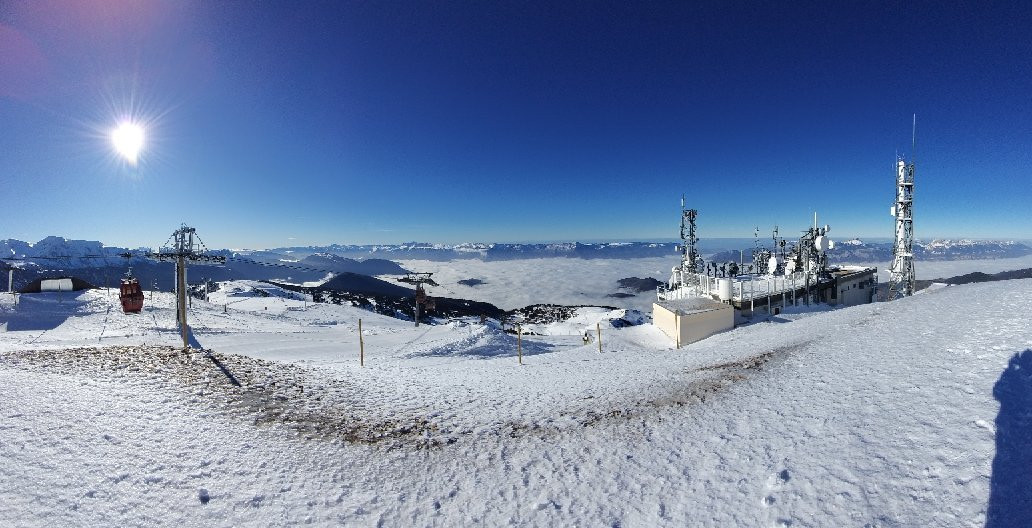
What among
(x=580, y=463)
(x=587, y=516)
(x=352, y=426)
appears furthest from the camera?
(x=352, y=426)

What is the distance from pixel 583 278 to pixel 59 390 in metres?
179

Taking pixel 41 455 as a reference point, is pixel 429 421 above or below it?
below

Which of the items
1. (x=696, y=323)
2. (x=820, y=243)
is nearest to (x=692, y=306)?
(x=696, y=323)

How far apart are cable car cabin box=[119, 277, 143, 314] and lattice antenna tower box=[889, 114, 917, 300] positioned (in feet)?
173

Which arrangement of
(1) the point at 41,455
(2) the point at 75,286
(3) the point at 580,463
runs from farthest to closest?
1. (2) the point at 75,286
2. (3) the point at 580,463
3. (1) the point at 41,455

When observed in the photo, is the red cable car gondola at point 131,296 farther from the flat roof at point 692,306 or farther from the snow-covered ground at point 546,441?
the flat roof at point 692,306

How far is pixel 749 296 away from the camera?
2912 centimetres

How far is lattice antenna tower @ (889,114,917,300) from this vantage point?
110ft

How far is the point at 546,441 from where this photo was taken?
22.2ft

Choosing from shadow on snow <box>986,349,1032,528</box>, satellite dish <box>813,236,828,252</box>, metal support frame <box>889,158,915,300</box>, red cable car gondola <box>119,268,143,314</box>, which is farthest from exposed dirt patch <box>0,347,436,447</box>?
metal support frame <box>889,158,915,300</box>

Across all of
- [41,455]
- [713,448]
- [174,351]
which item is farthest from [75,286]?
[713,448]

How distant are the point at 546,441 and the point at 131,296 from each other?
2112 cm

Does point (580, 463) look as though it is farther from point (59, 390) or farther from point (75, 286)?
point (75, 286)

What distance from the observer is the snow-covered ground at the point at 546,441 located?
182 inches
